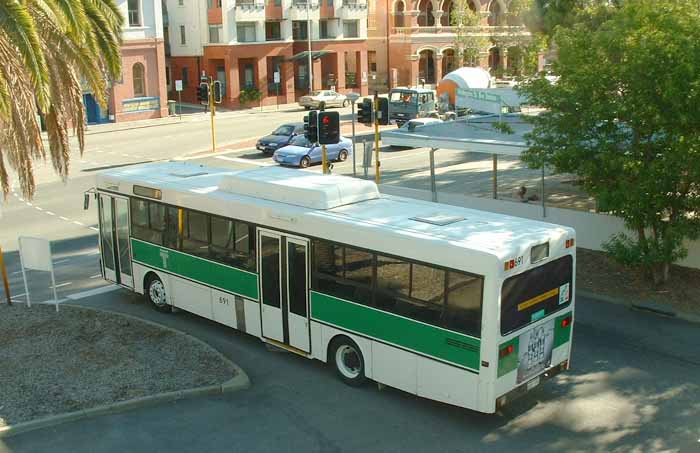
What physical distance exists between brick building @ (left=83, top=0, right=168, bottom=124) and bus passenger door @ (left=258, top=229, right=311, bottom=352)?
130ft

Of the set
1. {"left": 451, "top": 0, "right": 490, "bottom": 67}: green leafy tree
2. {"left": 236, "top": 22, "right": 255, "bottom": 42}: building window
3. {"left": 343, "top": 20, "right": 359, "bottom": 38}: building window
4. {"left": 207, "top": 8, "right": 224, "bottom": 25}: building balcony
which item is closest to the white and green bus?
{"left": 207, "top": 8, "right": 224, "bottom": 25}: building balcony

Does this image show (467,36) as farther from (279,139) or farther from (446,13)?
(279,139)

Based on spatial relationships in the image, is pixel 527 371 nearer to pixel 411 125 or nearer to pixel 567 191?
pixel 567 191

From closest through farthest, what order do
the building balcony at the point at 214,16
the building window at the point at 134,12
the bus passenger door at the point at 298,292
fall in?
1. the bus passenger door at the point at 298,292
2. the building window at the point at 134,12
3. the building balcony at the point at 214,16

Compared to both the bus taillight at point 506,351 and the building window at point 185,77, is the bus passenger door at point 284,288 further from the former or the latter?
the building window at point 185,77

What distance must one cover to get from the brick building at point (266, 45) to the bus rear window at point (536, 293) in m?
49.5

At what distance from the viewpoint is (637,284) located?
1764 centimetres

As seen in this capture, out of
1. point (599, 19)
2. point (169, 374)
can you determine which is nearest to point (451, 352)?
point (169, 374)

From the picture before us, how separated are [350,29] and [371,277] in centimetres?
5705

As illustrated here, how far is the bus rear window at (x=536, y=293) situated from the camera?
10.9m

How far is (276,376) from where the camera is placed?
13.3 meters

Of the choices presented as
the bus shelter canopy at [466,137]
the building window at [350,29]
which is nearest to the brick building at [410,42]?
the building window at [350,29]

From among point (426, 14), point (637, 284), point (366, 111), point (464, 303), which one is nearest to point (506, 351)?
point (464, 303)

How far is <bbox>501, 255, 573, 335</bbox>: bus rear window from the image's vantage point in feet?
35.7
